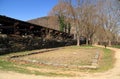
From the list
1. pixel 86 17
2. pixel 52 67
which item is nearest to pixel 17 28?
pixel 52 67

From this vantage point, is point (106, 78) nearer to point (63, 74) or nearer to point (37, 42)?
point (63, 74)

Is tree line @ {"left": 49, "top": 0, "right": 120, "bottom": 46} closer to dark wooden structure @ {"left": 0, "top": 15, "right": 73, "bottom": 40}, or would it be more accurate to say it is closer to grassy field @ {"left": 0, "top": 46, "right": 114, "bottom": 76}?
dark wooden structure @ {"left": 0, "top": 15, "right": 73, "bottom": 40}

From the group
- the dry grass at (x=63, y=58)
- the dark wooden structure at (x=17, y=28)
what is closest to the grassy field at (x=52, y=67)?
the dry grass at (x=63, y=58)

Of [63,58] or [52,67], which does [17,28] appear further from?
[52,67]

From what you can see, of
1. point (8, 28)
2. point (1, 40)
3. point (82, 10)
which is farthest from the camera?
point (82, 10)

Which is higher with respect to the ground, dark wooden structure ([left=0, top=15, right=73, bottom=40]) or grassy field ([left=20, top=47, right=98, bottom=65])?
dark wooden structure ([left=0, top=15, right=73, bottom=40])

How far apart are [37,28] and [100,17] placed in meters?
27.0

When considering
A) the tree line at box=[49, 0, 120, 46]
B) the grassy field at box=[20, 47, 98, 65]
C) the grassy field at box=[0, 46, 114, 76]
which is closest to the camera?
the grassy field at box=[0, 46, 114, 76]

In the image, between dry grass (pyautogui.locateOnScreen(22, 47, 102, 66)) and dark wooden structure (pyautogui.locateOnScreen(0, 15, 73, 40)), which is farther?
dark wooden structure (pyautogui.locateOnScreen(0, 15, 73, 40))

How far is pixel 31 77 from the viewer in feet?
26.8

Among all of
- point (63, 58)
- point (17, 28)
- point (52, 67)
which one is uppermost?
point (17, 28)

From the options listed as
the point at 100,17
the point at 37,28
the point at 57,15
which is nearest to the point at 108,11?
the point at 100,17

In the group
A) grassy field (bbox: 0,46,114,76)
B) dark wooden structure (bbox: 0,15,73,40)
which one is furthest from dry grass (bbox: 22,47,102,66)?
dark wooden structure (bbox: 0,15,73,40)

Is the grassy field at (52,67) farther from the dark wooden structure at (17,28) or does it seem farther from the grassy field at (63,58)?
the dark wooden structure at (17,28)
